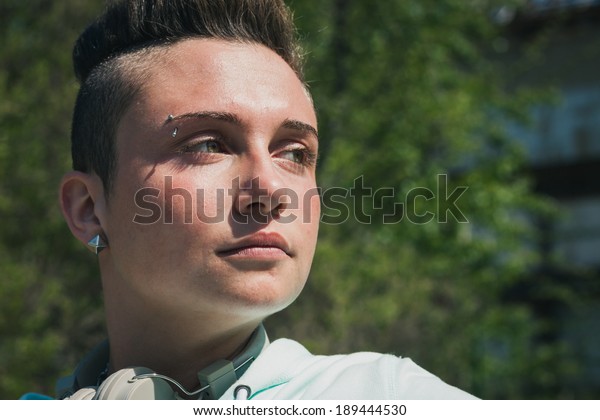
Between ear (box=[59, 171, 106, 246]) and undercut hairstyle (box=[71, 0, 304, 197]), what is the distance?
0.03 m

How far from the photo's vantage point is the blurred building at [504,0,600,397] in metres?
11.6

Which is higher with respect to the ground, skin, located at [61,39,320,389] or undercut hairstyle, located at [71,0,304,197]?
undercut hairstyle, located at [71,0,304,197]

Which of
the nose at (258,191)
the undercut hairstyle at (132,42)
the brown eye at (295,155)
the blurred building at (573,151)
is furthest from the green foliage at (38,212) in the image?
the blurred building at (573,151)

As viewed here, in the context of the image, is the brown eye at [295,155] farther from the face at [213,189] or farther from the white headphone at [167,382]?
the white headphone at [167,382]

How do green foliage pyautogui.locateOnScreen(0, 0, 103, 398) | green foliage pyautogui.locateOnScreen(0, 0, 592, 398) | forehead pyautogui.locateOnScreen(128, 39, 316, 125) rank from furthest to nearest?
1. green foliage pyautogui.locateOnScreen(0, 0, 592, 398)
2. green foliage pyautogui.locateOnScreen(0, 0, 103, 398)
3. forehead pyautogui.locateOnScreen(128, 39, 316, 125)

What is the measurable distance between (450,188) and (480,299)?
81.2 inches

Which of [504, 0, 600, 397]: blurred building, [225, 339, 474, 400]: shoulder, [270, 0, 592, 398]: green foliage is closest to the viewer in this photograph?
[225, 339, 474, 400]: shoulder

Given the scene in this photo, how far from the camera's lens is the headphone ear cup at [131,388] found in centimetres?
177

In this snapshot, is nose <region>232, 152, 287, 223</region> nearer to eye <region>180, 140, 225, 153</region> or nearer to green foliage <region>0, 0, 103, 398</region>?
eye <region>180, 140, 225, 153</region>

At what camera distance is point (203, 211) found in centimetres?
176

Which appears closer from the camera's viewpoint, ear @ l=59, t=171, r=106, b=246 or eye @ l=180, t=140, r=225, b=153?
eye @ l=180, t=140, r=225, b=153

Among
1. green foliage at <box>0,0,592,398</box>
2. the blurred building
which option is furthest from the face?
the blurred building

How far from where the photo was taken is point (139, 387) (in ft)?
5.82

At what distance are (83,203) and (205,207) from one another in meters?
0.46
